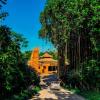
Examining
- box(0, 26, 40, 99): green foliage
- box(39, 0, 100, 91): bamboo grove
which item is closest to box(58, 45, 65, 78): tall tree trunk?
box(39, 0, 100, 91): bamboo grove

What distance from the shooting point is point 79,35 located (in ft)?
94.5

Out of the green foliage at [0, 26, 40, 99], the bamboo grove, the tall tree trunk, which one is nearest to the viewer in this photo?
the green foliage at [0, 26, 40, 99]

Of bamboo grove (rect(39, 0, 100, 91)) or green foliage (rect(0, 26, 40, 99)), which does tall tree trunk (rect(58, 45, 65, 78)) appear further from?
green foliage (rect(0, 26, 40, 99))

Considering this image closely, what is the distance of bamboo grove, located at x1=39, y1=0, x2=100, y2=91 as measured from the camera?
26.3 meters

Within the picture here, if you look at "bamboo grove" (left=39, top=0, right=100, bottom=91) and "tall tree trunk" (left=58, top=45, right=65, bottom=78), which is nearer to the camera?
"bamboo grove" (left=39, top=0, right=100, bottom=91)

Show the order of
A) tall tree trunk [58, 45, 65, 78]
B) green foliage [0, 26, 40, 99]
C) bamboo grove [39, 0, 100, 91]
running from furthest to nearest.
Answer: tall tree trunk [58, 45, 65, 78] → bamboo grove [39, 0, 100, 91] → green foliage [0, 26, 40, 99]

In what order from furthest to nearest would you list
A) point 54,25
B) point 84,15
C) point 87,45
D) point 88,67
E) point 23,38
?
point 54,25, point 87,45, point 88,67, point 84,15, point 23,38

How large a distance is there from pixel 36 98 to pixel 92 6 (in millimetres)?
8729

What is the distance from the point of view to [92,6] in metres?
26.2

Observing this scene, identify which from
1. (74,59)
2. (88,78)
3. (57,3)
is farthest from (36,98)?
(74,59)

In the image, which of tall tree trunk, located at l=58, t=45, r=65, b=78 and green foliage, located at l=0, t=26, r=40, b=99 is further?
tall tree trunk, located at l=58, t=45, r=65, b=78

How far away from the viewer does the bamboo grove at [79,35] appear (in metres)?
26.3

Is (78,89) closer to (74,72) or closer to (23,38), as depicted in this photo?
(74,72)

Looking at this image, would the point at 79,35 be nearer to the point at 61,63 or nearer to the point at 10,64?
the point at 61,63
